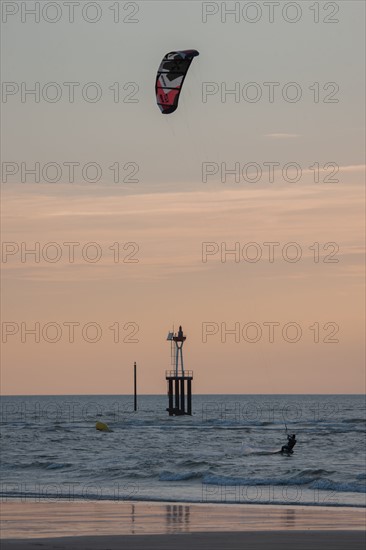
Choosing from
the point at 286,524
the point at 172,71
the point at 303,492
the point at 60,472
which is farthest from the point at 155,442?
the point at 286,524

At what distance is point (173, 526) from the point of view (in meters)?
19.9

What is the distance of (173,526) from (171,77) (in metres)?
12.0

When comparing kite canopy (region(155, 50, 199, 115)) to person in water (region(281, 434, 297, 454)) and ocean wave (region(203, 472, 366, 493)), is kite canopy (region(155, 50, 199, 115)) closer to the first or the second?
ocean wave (region(203, 472, 366, 493))

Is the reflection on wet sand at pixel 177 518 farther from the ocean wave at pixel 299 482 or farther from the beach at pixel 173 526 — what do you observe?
the ocean wave at pixel 299 482

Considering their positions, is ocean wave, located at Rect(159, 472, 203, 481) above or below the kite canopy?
below

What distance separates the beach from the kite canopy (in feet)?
31.4

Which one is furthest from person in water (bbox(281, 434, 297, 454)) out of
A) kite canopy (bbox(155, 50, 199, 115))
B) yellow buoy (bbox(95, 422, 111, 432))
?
yellow buoy (bbox(95, 422, 111, 432))

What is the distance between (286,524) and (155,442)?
33.6 m

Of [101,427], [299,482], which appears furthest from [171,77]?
[101,427]

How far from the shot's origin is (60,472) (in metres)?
35.3

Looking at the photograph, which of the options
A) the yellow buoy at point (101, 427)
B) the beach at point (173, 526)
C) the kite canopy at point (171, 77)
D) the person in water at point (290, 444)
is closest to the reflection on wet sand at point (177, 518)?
the beach at point (173, 526)

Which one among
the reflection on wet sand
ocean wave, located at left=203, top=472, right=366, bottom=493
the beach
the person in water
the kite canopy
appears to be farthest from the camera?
the person in water

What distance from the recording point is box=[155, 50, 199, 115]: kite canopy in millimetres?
26812

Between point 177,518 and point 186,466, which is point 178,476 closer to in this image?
point 186,466
